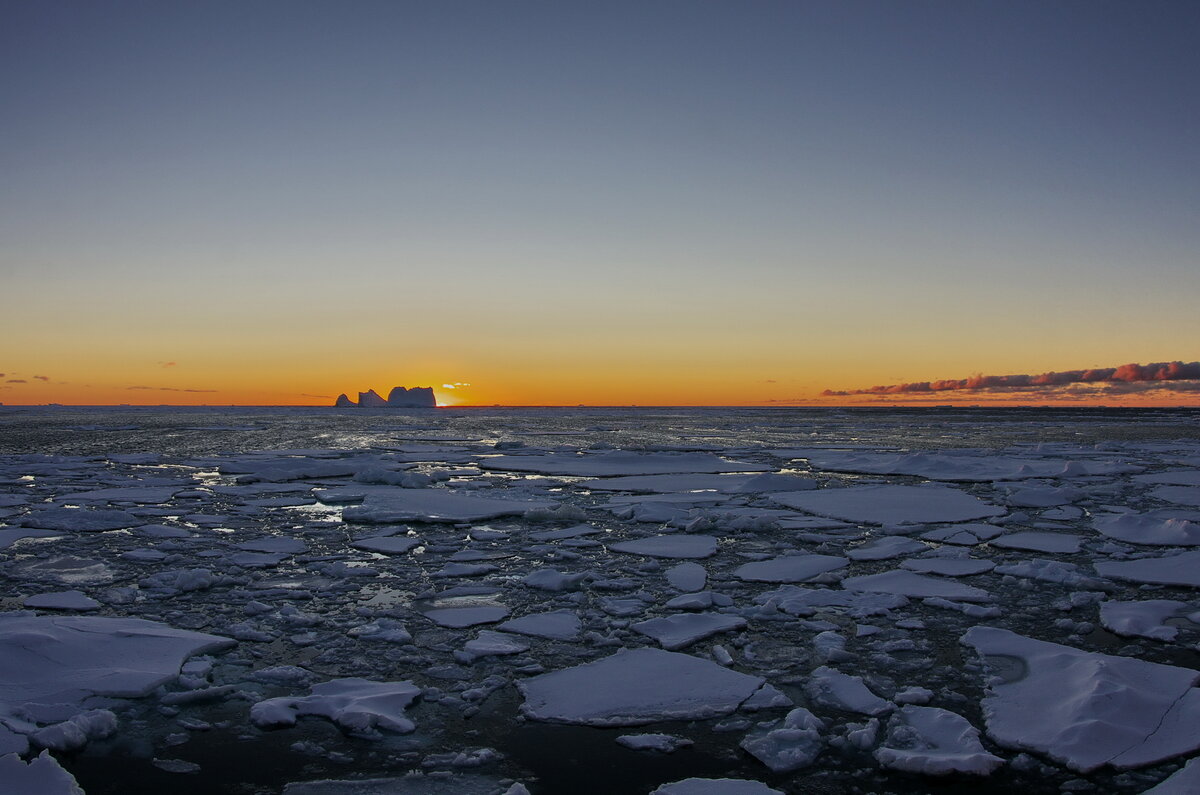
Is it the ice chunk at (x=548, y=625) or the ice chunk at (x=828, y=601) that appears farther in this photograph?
the ice chunk at (x=828, y=601)

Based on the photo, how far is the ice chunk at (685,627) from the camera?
386 centimetres

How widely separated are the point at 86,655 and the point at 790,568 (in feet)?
13.9

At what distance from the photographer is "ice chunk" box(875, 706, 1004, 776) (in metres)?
2.56

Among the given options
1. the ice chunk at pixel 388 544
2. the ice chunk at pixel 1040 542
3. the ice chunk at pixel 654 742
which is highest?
the ice chunk at pixel 388 544

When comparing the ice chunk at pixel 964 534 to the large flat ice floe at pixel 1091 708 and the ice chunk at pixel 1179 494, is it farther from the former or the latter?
the ice chunk at pixel 1179 494

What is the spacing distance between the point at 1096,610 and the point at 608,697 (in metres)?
3.09

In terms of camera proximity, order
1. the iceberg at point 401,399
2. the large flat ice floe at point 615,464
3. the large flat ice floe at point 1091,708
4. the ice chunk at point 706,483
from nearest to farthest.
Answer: the large flat ice floe at point 1091,708, the ice chunk at point 706,483, the large flat ice floe at point 615,464, the iceberg at point 401,399

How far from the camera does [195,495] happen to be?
9.33 m

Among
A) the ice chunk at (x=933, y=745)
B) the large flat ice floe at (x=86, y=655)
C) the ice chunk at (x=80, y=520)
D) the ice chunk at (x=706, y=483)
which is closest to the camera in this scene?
the ice chunk at (x=933, y=745)

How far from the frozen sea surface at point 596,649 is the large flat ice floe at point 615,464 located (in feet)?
14.6

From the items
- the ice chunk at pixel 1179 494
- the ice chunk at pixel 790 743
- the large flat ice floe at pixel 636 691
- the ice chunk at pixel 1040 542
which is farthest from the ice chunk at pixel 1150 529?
the ice chunk at pixel 790 743

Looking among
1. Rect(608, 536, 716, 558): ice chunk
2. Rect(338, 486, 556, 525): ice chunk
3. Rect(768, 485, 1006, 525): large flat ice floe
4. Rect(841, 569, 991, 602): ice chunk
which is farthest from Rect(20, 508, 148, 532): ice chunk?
Rect(768, 485, 1006, 525): large flat ice floe

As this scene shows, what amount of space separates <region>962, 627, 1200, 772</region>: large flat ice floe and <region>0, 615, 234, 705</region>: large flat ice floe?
349 cm

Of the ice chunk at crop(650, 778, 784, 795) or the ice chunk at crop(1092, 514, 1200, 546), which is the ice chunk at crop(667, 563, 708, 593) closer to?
the ice chunk at crop(650, 778, 784, 795)
